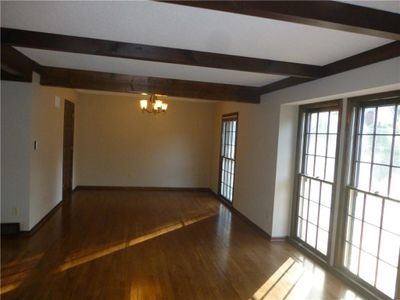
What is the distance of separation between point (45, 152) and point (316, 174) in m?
4.05

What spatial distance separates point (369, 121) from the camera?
325cm

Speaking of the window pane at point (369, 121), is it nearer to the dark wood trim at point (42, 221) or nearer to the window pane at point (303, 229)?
the window pane at point (303, 229)

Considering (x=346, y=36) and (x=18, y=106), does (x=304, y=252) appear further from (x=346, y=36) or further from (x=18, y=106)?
(x=18, y=106)

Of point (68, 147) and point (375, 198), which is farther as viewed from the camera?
point (68, 147)

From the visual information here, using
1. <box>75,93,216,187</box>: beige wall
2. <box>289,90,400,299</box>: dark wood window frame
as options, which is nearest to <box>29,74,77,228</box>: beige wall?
<box>75,93,216,187</box>: beige wall

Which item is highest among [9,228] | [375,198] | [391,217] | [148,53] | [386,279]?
[148,53]

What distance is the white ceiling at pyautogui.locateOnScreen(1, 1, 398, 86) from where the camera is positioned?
212cm

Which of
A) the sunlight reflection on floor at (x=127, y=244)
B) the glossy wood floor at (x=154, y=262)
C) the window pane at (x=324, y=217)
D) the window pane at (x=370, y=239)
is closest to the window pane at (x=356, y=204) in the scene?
the window pane at (x=370, y=239)

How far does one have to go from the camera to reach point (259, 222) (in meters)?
5.08

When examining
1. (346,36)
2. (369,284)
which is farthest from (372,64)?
(369,284)

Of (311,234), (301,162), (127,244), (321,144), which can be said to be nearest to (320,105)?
(321,144)

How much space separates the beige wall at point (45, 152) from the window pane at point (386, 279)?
4301 millimetres

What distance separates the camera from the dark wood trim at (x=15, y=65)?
3.19 m

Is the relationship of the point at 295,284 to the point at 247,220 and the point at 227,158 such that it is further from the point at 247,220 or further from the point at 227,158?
the point at 227,158
